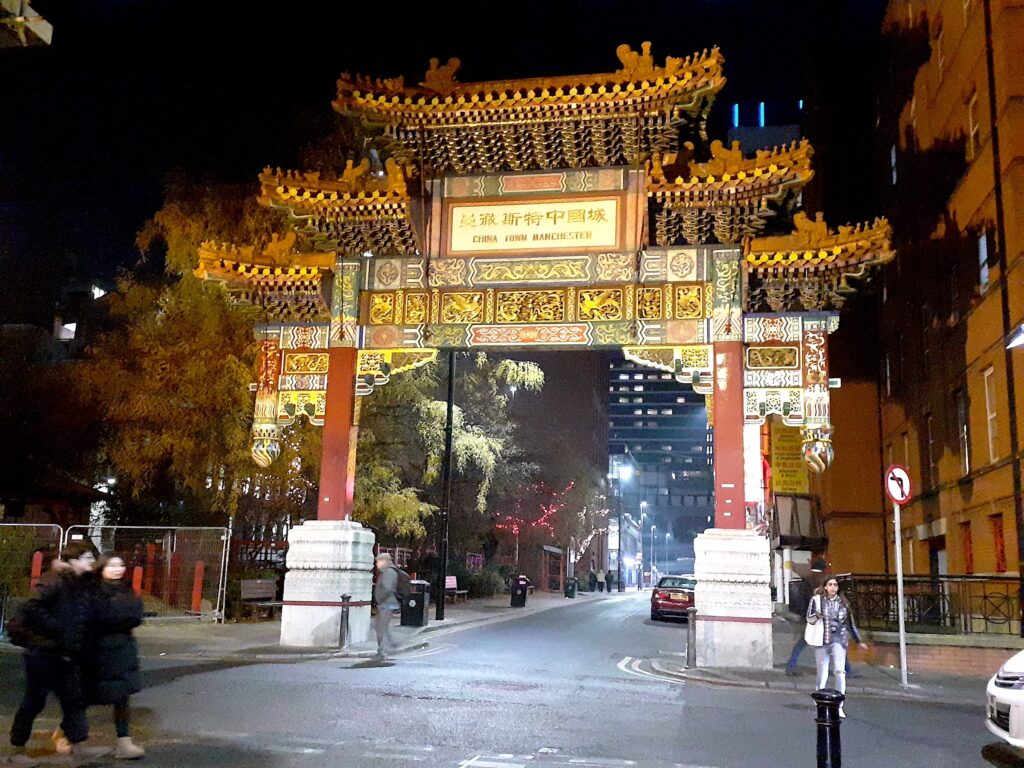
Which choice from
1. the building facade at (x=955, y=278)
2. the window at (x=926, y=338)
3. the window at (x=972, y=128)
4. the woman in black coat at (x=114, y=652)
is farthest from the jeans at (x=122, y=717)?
the window at (x=926, y=338)

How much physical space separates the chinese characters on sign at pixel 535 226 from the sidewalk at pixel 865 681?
25.5 ft

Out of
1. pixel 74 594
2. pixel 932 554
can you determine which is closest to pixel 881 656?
pixel 932 554

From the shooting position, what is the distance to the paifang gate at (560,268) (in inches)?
602

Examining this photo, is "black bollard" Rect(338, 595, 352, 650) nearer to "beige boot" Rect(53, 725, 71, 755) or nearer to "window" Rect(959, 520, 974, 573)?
"beige boot" Rect(53, 725, 71, 755)

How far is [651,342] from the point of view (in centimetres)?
1614

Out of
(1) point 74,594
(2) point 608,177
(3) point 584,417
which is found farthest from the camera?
(3) point 584,417

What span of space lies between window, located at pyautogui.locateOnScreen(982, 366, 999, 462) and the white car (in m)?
13.3

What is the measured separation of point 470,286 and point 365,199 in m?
2.58

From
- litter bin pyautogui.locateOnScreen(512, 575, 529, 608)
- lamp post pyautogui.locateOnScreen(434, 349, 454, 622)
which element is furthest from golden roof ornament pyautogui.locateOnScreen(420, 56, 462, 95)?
litter bin pyautogui.locateOnScreen(512, 575, 529, 608)

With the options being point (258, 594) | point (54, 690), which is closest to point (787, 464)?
point (258, 594)

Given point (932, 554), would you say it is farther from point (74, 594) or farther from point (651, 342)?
point (74, 594)

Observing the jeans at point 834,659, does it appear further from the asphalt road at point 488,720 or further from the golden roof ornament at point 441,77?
the golden roof ornament at point 441,77

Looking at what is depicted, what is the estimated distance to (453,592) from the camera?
34.5 meters

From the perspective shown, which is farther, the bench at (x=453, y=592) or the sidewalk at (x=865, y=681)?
the bench at (x=453, y=592)
